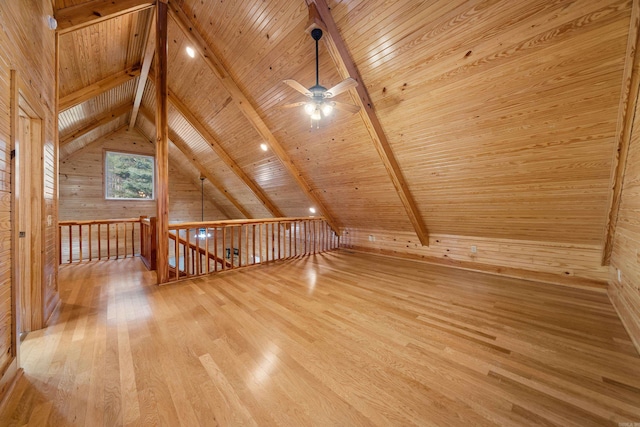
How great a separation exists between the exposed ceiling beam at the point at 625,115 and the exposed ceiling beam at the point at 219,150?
6.37 metres

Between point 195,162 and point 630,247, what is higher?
point 195,162

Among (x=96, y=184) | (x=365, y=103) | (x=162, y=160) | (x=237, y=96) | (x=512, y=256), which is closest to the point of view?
(x=365, y=103)

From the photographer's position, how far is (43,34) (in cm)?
223

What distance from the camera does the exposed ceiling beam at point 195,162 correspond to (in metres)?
6.41

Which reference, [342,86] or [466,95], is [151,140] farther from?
[466,95]

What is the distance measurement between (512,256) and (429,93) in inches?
118

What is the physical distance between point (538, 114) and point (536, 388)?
2.46 m

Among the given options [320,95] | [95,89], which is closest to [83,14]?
[95,89]

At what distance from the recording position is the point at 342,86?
236 centimetres

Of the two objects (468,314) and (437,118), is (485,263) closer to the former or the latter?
(468,314)

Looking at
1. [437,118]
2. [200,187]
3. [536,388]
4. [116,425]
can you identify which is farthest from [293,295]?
[200,187]

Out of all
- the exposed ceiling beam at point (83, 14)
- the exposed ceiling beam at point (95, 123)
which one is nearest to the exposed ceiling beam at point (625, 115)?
the exposed ceiling beam at point (83, 14)

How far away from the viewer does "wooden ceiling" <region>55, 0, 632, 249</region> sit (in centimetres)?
214

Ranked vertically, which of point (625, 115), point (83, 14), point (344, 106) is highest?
point (83, 14)
